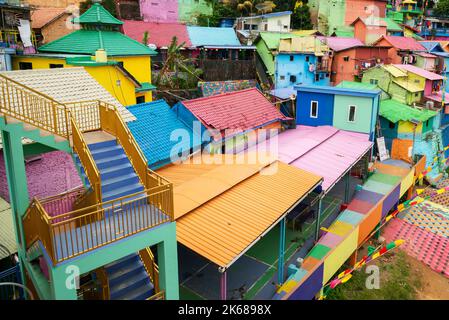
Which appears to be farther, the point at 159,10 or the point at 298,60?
the point at 159,10

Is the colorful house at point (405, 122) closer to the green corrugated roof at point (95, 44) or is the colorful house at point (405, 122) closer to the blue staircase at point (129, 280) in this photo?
the green corrugated roof at point (95, 44)

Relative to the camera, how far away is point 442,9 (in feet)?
233

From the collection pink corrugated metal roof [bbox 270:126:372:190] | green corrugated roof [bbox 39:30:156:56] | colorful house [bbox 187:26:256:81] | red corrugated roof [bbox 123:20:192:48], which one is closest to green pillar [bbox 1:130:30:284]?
pink corrugated metal roof [bbox 270:126:372:190]

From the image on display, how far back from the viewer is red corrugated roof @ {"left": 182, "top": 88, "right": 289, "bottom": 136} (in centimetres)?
1922

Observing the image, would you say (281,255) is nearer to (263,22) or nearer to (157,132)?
(157,132)

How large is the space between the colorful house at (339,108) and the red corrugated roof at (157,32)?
18.7 metres

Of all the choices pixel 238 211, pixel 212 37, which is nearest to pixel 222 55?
pixel 212 37

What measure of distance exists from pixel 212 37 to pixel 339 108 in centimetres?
2249

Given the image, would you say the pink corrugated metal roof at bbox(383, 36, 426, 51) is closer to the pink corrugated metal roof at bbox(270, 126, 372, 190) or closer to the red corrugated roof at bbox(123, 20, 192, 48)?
the red corrugated roof at bbox(123, 20, 192, 48)

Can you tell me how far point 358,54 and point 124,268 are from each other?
37360mm

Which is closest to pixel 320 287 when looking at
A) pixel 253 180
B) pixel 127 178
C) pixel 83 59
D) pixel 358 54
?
pixel 253 180

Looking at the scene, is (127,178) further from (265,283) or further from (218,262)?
(265,283)

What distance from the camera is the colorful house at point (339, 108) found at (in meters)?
24.5

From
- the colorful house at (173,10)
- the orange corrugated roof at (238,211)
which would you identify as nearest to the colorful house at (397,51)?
the colorful house at (173,10)
